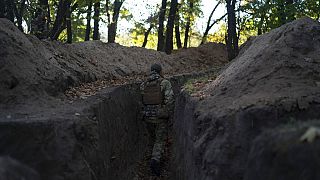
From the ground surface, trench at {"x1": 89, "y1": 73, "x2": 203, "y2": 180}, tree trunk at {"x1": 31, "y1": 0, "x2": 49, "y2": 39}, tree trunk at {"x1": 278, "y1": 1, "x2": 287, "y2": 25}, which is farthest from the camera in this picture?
tree trunk at {"x1": 278, "y1": 1, "x2": 287, "y2": 25}

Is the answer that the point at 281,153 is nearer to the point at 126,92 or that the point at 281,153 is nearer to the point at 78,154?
the point at 78,154

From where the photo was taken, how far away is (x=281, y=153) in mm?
4422

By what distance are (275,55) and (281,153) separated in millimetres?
4579

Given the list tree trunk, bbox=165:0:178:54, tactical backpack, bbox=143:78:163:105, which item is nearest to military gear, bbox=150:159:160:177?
tactical backpack, bbox=143:78:163:105

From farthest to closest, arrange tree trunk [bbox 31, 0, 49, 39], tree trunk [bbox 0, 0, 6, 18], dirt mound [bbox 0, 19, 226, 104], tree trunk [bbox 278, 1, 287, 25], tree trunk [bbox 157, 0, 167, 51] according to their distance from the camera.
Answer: tree trunk [bbox 157, 0, 167, 51] → tree trunk [bbox 278, 1, 287, 25] → tree trunk [bbox 31, 0, 49, 39] → tree trunk [bbox 0, 0, 6, 18] → dirt mound [bbox 0, 19, 226, 104]

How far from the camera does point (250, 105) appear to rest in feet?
22.0

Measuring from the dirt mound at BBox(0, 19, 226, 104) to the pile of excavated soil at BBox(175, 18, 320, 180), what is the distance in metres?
3.48

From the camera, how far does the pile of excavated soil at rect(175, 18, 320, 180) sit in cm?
630

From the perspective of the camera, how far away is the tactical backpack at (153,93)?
1075 cm

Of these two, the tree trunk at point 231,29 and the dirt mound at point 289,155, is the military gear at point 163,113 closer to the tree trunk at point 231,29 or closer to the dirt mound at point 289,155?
the dirt mound at point 289,155

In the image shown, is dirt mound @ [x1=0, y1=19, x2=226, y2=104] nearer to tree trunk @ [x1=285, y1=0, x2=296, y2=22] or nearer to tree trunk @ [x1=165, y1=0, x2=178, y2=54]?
tree trunk @ [x1=165, y1=0, x2=178, y2=54]

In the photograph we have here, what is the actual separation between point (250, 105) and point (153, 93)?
4.42 meters

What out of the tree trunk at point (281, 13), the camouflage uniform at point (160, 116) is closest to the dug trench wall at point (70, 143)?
the camouflage uniform at point (160, 116)

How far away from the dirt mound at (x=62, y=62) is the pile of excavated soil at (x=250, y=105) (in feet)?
11.4
